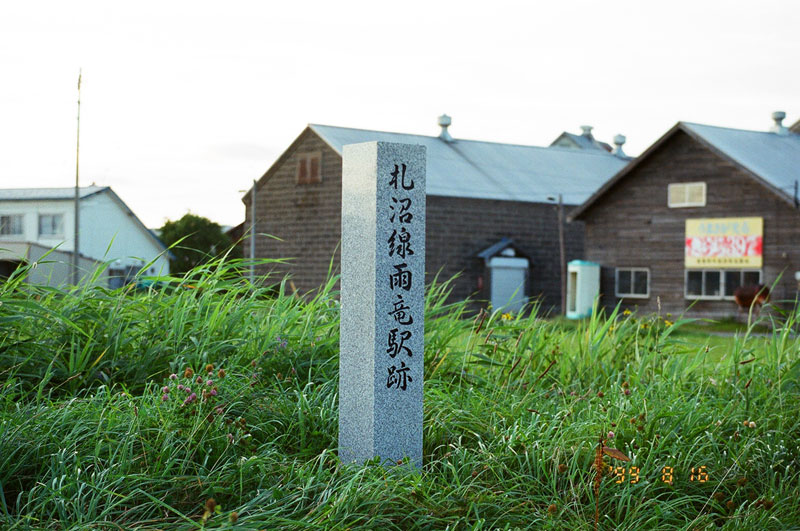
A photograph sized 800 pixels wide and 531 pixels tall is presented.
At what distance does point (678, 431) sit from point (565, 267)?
2820cm

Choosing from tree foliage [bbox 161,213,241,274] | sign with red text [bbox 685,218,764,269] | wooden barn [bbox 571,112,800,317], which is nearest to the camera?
wooden barn [bbox 571,112,800,317]

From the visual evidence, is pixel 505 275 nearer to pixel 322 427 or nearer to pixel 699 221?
pixel 699 221

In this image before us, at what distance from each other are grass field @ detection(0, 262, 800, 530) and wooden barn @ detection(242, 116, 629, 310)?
2306 centimetres

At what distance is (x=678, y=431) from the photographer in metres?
6.01

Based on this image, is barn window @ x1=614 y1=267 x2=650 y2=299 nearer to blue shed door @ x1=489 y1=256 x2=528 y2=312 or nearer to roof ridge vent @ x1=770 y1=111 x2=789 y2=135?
blue shed door @ x1=489 y1=256 x2=528 y2=312

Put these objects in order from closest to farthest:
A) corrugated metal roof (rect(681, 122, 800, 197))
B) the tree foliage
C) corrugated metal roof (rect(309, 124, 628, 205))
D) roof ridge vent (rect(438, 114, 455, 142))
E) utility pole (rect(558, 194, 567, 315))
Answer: corrugated metal roof (rect(681, 122, 800, 197))
utility pole (rect(558, 194, 567, 315))
corrugated metal roof (rect(309, 124, 628, 205))
roof ridge vent (rect(438, 114, 455, 142))
the tree foliage

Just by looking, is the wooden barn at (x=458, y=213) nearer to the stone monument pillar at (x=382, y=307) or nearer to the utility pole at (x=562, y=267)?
the utility pole at (x=562, y=267)

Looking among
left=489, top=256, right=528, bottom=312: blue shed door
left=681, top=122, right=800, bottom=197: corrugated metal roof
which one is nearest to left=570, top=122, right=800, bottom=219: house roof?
left=681, top=122, right=800, bottom=197: corrugated metal roof

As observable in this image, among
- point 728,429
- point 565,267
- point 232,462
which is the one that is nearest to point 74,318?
point 232,462

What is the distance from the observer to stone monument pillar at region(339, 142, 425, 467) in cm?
532

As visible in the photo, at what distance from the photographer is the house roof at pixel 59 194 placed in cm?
3991

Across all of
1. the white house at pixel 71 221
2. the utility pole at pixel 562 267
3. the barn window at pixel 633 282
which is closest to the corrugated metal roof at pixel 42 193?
the white house at pixel 71 221

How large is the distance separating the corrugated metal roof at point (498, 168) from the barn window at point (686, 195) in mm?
6419

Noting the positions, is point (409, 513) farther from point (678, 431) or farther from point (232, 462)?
point (678, 431)
